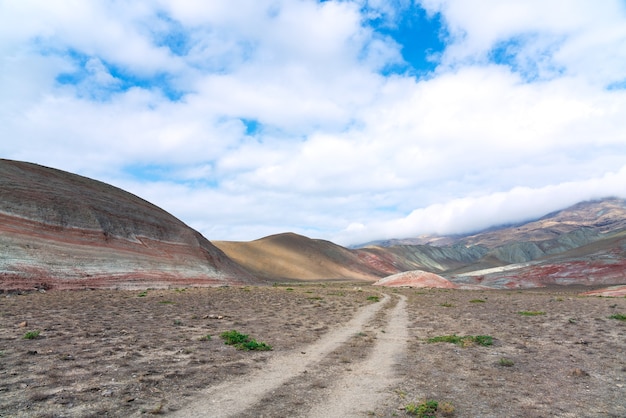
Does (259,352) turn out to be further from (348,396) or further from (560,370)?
(560,370)

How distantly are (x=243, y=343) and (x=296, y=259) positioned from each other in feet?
476

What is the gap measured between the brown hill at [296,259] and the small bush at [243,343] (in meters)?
112

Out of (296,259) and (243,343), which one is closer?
(243,343)

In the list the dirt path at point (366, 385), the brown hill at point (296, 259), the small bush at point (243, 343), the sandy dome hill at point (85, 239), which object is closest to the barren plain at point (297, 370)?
the dirt path at point (366, 385)

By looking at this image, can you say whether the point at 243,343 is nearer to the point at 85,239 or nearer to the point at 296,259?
the point at 85,239

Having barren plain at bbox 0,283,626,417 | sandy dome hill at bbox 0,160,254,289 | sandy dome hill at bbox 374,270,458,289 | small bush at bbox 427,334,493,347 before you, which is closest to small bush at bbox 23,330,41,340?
barren plain at bbox 0,283,626,417

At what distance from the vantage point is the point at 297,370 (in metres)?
12.4

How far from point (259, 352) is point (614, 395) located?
38.1 feet

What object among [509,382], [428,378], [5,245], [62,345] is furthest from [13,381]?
[5,245]

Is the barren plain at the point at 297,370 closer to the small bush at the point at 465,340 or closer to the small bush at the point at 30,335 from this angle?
the small bush at the point at 30,335

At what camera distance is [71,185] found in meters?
62.3

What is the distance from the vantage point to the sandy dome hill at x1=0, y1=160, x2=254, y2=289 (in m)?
44.1

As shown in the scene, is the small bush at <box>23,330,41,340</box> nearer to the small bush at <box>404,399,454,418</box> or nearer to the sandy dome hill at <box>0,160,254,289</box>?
the small bush at <box>404,399,454,418</box>

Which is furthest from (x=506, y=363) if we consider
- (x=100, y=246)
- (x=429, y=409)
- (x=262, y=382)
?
(x=100, y=246)
